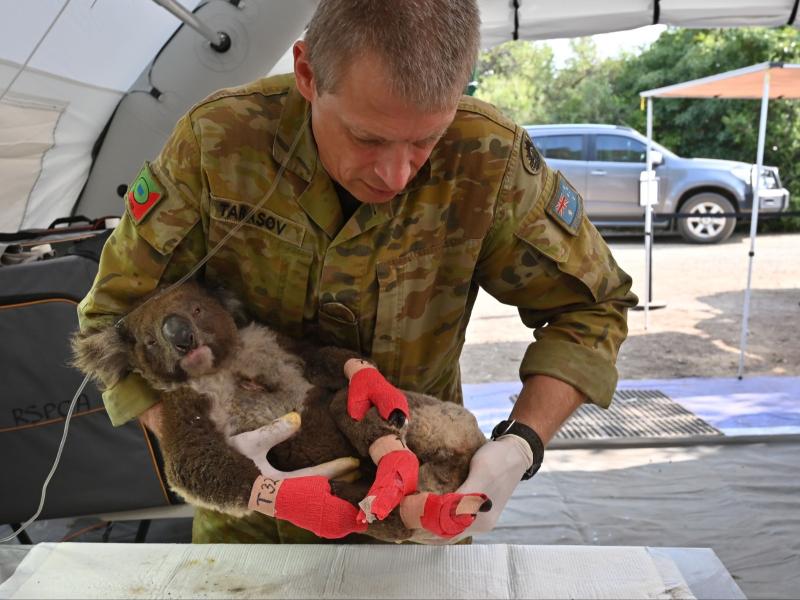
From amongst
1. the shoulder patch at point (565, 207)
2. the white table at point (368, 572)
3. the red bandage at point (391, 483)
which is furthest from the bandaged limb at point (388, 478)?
the shoulder patch at point (565, 207)

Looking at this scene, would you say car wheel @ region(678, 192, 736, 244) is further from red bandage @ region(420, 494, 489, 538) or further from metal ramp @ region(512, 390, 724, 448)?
red bandage @ region(420, 494, 489, 538)

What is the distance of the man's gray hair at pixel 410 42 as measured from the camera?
106 centimetres

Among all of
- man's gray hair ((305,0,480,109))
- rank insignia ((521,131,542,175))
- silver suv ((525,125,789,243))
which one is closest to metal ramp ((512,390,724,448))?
rank insignia ((521,131,542,175))

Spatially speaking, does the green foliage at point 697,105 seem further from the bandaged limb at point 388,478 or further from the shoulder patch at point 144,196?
the bandaged limb at point 388,478

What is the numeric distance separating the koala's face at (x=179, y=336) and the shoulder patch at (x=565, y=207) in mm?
651

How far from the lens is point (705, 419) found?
443 cm

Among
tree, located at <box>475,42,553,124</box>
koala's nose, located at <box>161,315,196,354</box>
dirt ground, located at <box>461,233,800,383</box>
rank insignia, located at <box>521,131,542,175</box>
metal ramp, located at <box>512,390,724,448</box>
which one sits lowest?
dirt ground, located at <box>461,233,800,383</box>

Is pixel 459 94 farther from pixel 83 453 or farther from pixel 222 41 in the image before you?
pixel 222 41

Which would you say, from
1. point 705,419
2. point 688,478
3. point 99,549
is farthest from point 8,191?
point 705,419

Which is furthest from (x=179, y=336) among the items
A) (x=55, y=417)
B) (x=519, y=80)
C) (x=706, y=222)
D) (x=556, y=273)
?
(x=519, y=80)

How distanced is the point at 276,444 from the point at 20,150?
2130 millimetres

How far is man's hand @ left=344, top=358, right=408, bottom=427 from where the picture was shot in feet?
3.98

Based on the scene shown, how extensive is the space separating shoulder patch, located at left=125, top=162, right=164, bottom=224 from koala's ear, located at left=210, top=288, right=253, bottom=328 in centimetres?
20

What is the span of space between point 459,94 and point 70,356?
5.89ft
